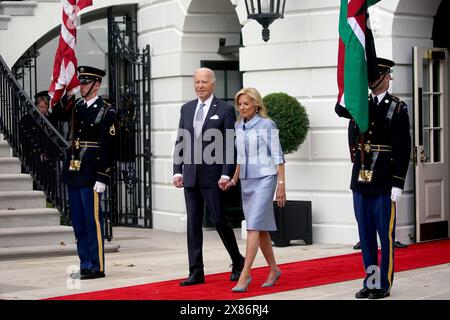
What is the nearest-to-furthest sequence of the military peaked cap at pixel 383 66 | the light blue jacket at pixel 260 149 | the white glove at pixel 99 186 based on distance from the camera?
the military peaked cap at pixel 383 66, the light blue jacket at pixel 260 149, the white glove at pixel 99 186

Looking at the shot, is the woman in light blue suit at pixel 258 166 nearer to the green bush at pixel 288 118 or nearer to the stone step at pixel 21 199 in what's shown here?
the green bush at pixel 288 118

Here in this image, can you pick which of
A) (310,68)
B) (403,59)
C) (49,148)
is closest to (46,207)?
(49,148)

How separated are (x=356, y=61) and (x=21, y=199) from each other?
226 inches

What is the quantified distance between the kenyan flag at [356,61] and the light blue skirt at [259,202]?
993 millimetres

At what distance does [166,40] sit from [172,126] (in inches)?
50.6

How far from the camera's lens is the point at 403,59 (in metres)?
14.2

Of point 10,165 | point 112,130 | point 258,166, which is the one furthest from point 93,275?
point 10,165

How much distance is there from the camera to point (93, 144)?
1169 cm

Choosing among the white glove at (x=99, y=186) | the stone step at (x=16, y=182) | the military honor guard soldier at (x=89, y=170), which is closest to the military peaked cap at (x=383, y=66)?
the military honor guard soldier at (x=89, y=170)

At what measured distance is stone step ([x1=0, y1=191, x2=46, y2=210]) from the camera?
14.2m

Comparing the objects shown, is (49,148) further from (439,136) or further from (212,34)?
(439,136)

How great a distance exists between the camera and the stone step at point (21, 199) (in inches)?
560

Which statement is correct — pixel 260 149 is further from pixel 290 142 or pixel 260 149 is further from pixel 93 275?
pixel 290 142

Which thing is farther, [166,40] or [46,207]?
[166,40]
